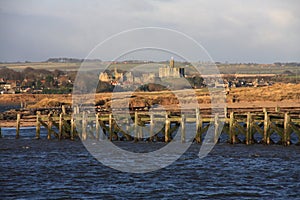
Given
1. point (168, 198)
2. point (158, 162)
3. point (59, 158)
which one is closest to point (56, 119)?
point (59, 158)

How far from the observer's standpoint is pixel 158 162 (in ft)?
109

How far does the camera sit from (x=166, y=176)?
29.0 m

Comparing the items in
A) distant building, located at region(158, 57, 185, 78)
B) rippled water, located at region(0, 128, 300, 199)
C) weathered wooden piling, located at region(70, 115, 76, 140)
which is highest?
distant building, located at region(158, 57, 185, 78)

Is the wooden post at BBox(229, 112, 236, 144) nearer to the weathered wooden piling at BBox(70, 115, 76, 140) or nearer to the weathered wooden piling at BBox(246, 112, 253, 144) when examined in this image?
the weathered wooden piling at BBox(246, 112, 253, 144)

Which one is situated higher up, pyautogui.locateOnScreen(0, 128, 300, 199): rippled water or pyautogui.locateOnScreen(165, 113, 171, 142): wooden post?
pyautogui.locateOnScreen(165, 113, 171, 142): wooden post

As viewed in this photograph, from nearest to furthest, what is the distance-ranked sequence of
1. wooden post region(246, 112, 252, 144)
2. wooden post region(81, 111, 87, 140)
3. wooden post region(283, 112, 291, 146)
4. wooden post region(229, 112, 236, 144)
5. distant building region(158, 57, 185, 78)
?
wooden post region(283, 112, 291, 146), wooden post region(246, 112, 252, 144), wooden post region(229, 112, 236, 144), wooden post region(81, 111, 87, 140), distant building region(158, 57, 185, 78)

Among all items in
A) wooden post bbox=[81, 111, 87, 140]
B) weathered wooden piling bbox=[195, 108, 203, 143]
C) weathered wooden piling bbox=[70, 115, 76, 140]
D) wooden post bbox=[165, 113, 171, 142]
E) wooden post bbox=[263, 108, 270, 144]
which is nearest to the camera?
wooden post bbox=[263, 108, 270, 144]

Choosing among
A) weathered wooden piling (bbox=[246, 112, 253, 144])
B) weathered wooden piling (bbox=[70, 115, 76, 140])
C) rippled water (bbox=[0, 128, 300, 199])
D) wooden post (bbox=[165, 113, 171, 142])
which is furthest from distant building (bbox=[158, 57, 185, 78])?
rippled water (bbox=[0, 128, 300, 199])

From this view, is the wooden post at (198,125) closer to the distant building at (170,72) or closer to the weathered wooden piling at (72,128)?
the weathered wooden piling at (72,128)

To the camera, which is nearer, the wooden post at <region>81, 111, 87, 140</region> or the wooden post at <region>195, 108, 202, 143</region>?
the wooden post at <region>195, 108, 202, 143</region>

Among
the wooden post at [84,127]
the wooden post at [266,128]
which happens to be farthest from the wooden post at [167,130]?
the wooden post at [84,127]

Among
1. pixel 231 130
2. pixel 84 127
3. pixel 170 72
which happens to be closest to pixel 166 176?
pixel 231 130

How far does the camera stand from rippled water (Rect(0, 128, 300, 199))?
24.9m

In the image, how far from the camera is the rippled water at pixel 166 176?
24891mm
